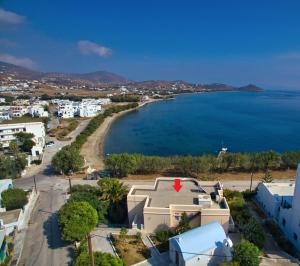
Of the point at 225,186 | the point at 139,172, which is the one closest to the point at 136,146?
the point at 139,172

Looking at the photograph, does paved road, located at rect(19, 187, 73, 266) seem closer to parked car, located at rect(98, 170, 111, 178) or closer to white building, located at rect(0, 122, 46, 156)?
parked car, located at rect(98, 170, 111, 178)

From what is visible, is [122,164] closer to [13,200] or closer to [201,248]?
[13,200]

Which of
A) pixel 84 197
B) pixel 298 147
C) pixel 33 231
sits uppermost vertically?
pixel 84 197

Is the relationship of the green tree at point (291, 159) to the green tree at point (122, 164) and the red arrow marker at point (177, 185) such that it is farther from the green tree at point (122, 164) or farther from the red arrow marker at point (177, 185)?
the green tree at point (122, 164)

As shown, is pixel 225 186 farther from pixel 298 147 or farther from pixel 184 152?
pixel 298 147

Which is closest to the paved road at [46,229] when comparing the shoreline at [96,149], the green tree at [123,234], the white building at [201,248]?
the green tree at [123,234]

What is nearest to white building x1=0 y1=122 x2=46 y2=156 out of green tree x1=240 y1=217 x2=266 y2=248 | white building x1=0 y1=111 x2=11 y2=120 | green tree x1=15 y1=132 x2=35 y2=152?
green tree x1=15 y1=132 x2=35 y2=152
